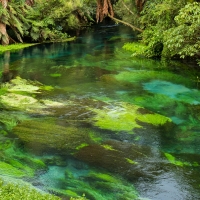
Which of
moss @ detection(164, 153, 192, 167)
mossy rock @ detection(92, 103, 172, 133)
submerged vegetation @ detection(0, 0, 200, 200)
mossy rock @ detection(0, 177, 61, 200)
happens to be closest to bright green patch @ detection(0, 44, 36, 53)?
submerged vegetation @ detection(0, 0, 200, 200)

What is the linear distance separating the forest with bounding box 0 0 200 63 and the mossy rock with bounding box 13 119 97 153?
7107mm

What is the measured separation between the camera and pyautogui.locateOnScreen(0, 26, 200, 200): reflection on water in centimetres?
705

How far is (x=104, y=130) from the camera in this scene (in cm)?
955

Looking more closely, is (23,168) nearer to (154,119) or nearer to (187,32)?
(154,119)

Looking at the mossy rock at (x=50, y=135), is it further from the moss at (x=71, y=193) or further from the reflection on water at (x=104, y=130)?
the moss at (x=71, y=193)

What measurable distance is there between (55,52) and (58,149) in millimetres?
14247

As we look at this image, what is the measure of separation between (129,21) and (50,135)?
17.2 meters

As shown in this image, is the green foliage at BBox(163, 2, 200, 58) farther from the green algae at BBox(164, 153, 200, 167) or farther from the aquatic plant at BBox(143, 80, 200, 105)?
the green algae at BBox(164, 153, 200, 167)

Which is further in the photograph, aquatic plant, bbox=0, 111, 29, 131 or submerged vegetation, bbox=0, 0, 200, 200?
aquatic plant, bbox=0, 111, 29, 131

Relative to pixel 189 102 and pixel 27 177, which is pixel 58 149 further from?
pixel 189 102

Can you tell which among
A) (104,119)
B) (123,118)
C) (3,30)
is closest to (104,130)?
(104,119)

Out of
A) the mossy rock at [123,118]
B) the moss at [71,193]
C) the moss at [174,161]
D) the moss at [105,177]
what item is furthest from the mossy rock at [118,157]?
the mossy rock at [123,118]

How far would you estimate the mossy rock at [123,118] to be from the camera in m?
9.87

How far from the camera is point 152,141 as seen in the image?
8.93 meters
